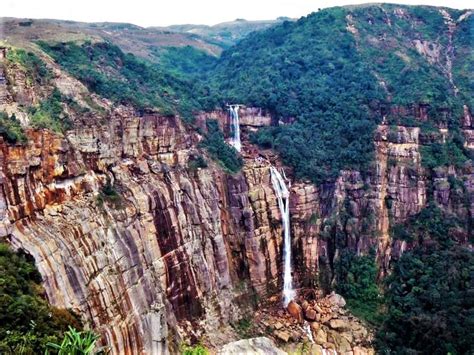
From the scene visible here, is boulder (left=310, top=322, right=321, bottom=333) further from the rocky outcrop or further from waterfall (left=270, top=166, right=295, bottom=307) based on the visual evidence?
waterfall (left=270, top=166, right=295, bottom=307)

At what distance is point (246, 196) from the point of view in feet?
136

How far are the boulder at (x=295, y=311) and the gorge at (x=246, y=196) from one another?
0.33m

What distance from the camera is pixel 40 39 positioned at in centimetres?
4203

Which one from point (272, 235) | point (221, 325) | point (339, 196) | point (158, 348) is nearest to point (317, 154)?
point (339, 196)

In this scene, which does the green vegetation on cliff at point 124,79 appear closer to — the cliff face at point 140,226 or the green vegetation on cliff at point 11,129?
the cliff face at point 140,226

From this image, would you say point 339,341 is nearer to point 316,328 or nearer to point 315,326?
point 316,328

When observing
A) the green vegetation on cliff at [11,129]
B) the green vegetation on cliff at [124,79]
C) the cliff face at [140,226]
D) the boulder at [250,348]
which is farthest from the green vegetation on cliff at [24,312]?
the green vegetation on cliff at [124,79]

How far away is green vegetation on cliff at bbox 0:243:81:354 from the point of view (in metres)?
19.2

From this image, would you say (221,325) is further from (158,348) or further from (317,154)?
(317,154)

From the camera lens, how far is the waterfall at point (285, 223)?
42.2 m

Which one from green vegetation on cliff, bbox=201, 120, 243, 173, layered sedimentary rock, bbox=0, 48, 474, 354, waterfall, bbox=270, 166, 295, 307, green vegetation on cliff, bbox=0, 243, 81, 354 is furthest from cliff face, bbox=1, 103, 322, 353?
green vegetation on cliff, bbox=201, 120, 243, 173

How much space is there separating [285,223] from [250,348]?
13.4 metres

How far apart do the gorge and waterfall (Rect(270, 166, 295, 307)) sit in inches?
6.2

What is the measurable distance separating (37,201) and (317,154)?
2776 cm
